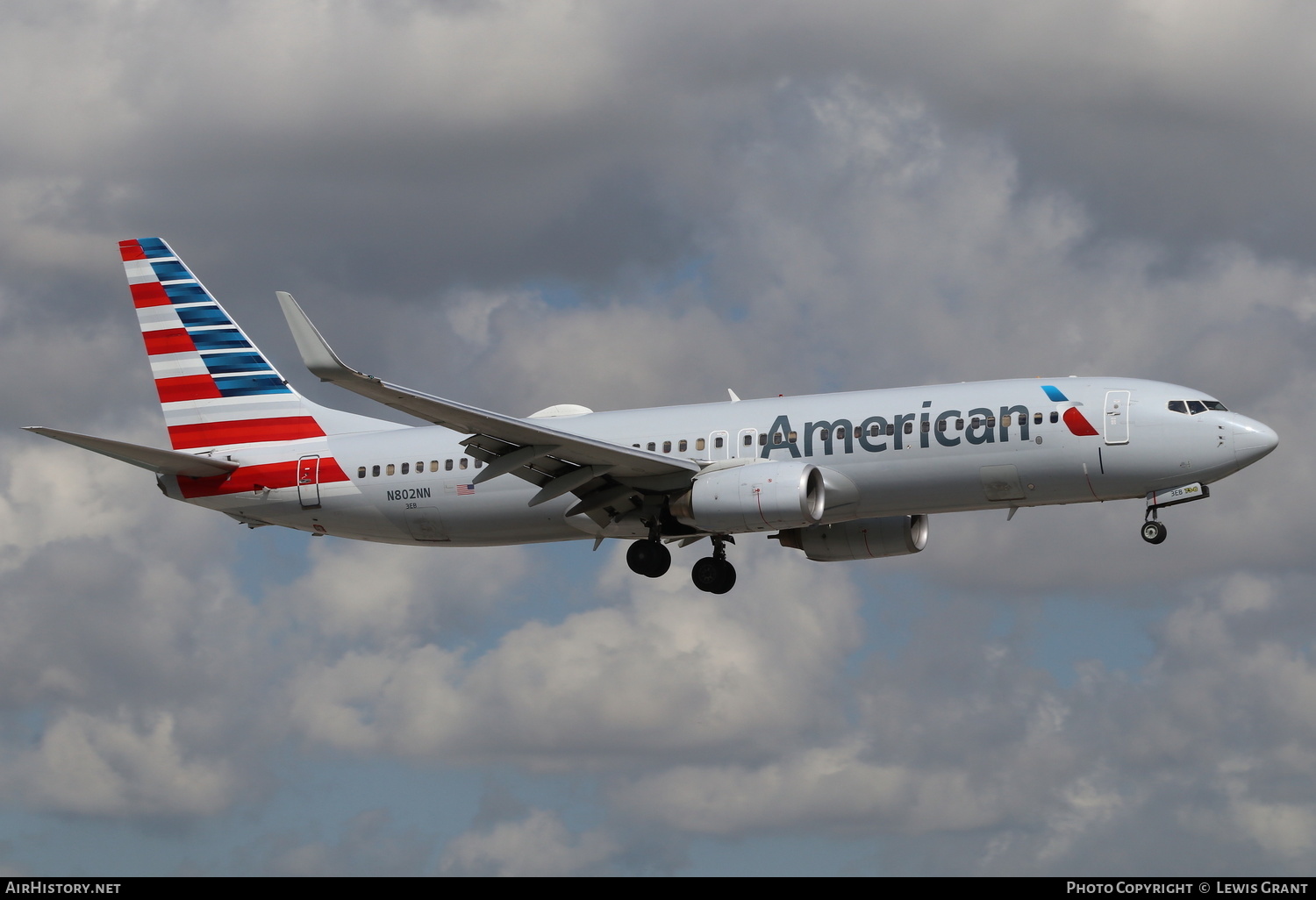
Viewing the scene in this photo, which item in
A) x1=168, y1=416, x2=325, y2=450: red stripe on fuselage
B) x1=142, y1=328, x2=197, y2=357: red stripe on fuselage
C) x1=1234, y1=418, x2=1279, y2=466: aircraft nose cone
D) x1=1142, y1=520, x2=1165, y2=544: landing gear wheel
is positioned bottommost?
x1=1142, y1=520, x2=1165, y2=544: landing gear wheel

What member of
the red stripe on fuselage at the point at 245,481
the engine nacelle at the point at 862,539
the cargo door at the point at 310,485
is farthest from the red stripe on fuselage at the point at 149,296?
the engine nacelle at the point at 862,539

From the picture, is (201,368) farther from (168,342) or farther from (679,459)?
(679,459)

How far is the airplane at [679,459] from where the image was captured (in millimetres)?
41406

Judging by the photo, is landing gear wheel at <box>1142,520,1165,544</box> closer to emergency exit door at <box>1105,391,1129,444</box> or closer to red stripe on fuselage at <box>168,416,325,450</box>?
emergency exit door at <box>1105,391,1129,444</box>

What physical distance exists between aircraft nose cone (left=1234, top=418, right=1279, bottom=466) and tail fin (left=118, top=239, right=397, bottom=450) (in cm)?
2577

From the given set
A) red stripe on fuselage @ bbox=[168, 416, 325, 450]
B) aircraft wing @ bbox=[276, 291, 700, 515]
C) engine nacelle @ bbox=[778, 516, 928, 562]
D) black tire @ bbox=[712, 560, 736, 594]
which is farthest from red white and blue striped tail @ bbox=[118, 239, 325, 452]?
engine nacelle @ bbox=[778, 516, 928, 562]

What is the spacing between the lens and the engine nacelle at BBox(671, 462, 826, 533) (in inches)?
1633

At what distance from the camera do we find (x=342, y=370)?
36906 millimetres

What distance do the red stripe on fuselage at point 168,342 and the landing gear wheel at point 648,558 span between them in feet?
58.1

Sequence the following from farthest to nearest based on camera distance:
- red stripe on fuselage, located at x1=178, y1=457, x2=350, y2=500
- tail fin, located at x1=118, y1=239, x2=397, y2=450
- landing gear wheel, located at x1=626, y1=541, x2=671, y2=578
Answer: tail fin, located at x1=118, y1=239, x2=397, y2=450 → red stripe on fuselage, located at x1=178, y1=457, x2=350, y2=500 → landing gear wheel, located at x1=626, y1=541, x2=671, y2=578

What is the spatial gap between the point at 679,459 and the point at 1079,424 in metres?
10.8

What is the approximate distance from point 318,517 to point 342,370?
13.7 meters

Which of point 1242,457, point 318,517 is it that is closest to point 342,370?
point 318,517

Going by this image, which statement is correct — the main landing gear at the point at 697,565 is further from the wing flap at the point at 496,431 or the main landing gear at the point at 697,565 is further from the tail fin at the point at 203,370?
the tail fin at the point at 203,370
